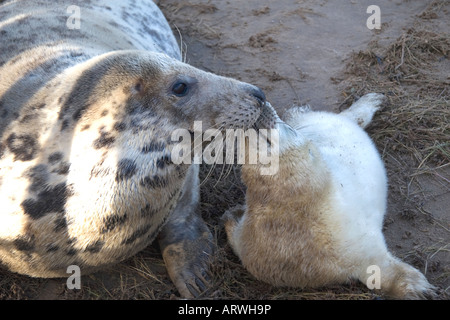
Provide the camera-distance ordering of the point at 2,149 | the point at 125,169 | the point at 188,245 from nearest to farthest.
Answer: the point at 125,169
the point at 2,149
the point at 188,245

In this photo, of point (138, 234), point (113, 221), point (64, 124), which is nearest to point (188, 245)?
point (138, 234)

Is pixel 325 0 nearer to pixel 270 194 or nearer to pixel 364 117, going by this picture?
pixel 364 117

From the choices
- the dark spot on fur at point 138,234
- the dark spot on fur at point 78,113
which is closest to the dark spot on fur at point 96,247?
the dark spot on fur at point 138,234

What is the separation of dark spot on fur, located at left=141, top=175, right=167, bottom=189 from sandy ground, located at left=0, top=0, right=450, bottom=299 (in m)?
0.61

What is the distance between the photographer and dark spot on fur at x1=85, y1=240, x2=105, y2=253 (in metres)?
2.83

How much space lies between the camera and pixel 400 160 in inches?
151

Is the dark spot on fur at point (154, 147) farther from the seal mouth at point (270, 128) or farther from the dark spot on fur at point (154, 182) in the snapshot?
the seal mouth at point (270, 128)

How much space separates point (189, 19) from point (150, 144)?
3.56 metres

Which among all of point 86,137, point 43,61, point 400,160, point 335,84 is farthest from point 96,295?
point 335,84

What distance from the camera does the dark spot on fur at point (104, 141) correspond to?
8.76 ft

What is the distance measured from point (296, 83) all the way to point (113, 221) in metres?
2.43

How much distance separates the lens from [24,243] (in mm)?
2820

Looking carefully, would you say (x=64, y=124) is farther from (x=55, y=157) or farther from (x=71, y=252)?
(x=71, y=252)

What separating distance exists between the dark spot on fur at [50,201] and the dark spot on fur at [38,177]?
0.11 feet
